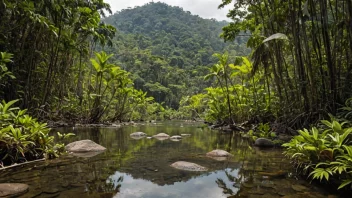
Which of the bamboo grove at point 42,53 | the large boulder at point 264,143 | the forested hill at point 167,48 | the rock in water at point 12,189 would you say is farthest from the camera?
the forested hill at point 167,48

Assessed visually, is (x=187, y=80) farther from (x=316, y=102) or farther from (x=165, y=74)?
(x=316, y=102)

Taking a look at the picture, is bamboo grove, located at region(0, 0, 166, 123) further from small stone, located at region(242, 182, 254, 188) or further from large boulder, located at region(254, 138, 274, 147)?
large boulder, located at region(254, 138, 274, 147)

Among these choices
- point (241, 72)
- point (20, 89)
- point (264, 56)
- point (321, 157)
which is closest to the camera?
point (321, 157)

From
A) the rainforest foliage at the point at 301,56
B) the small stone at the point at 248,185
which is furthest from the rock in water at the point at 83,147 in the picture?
the rainforest foliage at the point at 301,56

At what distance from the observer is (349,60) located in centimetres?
695

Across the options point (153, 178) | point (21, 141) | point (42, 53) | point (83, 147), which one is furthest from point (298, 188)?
point (42, 53)

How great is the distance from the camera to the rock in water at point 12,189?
10.8ft

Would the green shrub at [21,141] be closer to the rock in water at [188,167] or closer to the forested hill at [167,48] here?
the rock in water at [188,167]

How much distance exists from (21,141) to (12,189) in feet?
5.28

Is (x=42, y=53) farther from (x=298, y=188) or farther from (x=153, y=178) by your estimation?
(x=298, y=188)

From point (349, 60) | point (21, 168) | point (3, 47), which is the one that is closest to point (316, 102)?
point (349, 60)

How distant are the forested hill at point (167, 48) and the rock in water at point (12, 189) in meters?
40.0

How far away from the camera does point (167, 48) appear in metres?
65.7

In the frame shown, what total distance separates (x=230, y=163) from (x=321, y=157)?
2071 millimetres
